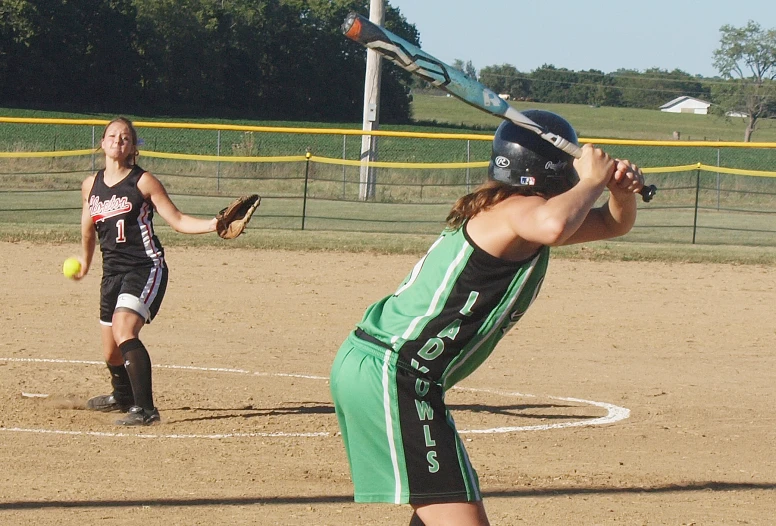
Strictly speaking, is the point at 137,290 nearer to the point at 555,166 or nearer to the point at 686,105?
the point at 555,166

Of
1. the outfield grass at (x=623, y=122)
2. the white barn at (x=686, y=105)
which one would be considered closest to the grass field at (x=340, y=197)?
the outfield grass at (x=623, y=122)

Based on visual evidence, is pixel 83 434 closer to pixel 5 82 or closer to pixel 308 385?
pixel 308 385

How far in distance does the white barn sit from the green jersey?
3744 inches

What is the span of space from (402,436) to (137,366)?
3389 mm

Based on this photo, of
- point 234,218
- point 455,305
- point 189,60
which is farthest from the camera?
point 189,60

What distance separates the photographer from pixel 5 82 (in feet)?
143

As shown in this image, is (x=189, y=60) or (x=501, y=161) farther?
(x=189, y=60)

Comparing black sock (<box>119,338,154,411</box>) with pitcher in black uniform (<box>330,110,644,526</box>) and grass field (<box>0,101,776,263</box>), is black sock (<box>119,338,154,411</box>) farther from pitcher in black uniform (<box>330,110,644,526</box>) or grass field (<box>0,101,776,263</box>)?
grass field (<box>0,101,776,263</box>)

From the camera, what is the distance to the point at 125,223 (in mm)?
6137

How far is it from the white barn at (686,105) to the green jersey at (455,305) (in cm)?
9510

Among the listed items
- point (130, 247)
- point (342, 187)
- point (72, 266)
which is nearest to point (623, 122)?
point (342, 187)

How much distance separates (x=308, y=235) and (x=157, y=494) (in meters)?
11.0

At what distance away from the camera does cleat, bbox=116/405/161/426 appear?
6164mm

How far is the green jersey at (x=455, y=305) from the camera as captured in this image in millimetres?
2967
